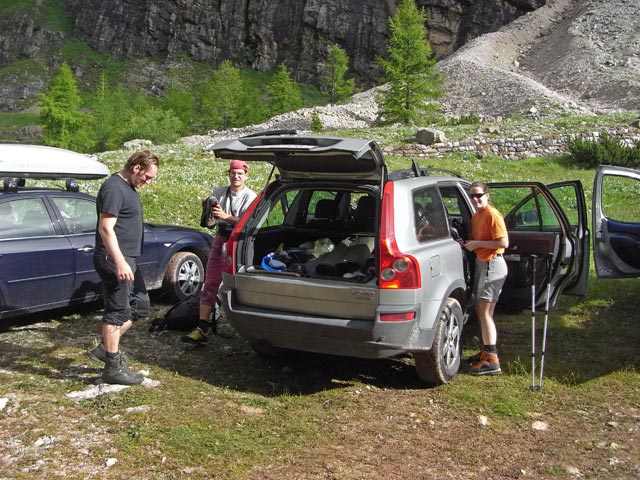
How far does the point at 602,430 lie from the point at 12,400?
445cm

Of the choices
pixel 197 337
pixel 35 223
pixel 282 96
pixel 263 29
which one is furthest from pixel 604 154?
pixel 263 29

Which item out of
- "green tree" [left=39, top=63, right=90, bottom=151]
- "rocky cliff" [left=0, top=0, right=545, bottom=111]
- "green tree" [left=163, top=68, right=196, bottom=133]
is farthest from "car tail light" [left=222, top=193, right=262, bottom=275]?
"rocky cliff" [left=0, top=0, right=545, bottom=111]

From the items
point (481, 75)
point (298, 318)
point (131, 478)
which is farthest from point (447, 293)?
point (481, 75)

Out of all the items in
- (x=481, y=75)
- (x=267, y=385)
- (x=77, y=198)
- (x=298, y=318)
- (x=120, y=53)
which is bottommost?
(x=267, y=385)

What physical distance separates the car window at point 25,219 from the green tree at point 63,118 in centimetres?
4667

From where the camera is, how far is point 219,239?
20.6ft

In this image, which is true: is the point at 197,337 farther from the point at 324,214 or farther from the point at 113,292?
the point at 324,214

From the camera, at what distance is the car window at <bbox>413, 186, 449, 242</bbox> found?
5.08 m

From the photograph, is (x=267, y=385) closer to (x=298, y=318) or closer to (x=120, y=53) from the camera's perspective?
(x=298, y=318)

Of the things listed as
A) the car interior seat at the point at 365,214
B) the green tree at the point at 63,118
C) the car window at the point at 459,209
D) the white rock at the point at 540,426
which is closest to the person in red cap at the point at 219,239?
the car interior seat at the point at 365,214

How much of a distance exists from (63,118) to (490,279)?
50.4 m

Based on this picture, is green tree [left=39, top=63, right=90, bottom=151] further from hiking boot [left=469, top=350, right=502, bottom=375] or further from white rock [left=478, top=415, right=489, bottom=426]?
white rock [left=478, top=415, right=489, bottom=426]

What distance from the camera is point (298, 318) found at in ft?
16.1

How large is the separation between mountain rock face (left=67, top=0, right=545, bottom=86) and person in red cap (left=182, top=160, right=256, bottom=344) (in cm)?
9282
